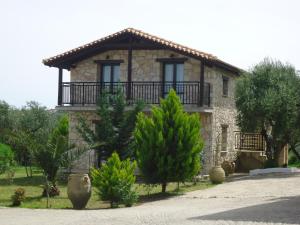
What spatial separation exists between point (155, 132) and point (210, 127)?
679cm

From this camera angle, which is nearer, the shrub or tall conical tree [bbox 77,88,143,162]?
tall conical tree [bbox 77,88,143,162]

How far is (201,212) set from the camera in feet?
44.8

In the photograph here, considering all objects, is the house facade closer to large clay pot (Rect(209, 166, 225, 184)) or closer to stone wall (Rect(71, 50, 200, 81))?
stone wall (Rect(71, 50, 200, 81))

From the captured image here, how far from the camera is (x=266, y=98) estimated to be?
78.9 ft

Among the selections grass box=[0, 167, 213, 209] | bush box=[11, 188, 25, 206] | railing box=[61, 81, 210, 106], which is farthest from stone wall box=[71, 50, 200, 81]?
bush box=[11, 188, 25, 206]

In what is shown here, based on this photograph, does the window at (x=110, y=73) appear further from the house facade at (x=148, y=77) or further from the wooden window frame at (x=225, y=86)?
the wooden window frame at (x=225, y=86)

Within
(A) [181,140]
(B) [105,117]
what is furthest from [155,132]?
(B) [105,117]

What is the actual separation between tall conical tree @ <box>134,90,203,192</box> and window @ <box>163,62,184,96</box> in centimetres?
606

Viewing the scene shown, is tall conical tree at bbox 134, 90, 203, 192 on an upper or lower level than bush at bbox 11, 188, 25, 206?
upper

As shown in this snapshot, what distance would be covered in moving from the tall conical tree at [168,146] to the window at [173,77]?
6.06m

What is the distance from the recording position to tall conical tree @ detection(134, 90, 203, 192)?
720 inches

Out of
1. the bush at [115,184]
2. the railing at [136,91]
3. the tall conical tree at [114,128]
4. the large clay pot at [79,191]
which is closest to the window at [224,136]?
the railing at [136,91]

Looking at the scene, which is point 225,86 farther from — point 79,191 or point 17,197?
point 17,197

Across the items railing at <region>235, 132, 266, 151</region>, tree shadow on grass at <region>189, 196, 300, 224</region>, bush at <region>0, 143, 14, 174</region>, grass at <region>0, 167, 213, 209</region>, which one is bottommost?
grass at <region>0, 167, 213, 209</region>
